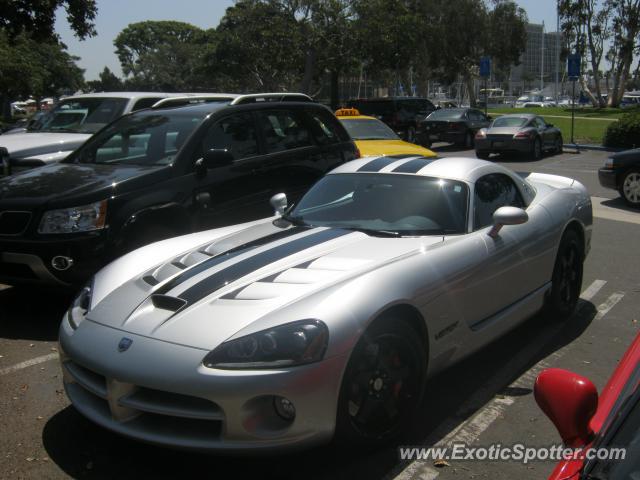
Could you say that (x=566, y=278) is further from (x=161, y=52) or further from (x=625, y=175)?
(x=161, y=52)

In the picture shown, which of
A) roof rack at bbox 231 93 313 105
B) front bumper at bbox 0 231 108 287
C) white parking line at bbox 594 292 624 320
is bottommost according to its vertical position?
white parking line at bbox 594 292 624 320

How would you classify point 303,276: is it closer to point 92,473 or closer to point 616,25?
point 92,473

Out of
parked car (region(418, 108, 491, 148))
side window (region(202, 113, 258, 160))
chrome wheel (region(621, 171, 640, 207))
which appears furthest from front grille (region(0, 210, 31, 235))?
parked car (region(418, 108, 491, 148))

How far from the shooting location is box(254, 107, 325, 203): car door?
687cm

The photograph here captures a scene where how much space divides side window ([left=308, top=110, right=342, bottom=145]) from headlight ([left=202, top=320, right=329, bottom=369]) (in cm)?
483

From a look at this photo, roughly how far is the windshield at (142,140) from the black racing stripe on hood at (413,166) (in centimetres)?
225

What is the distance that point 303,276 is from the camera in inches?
138

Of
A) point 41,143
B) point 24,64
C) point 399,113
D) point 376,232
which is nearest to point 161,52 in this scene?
point 24,64

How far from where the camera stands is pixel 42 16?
46.1 feet

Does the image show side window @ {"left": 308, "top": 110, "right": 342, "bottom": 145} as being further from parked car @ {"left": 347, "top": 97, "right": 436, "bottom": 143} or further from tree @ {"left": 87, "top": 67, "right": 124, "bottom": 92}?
tree @ {"left": 87, "top": 67, "right": 124, "bottom": 92}

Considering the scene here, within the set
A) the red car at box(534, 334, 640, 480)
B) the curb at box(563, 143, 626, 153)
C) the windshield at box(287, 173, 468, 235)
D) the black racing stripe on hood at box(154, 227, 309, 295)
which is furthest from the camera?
the curb at box(563, 143, 626, 153)

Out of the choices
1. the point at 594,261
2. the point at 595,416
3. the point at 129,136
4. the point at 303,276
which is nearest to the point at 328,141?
the point at 129,136

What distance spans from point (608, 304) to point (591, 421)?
4.28 m

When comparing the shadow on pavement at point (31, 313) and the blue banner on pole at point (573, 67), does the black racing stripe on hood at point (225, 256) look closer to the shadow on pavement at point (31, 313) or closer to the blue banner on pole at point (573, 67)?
the shadow on pavement at point (31, 313)
